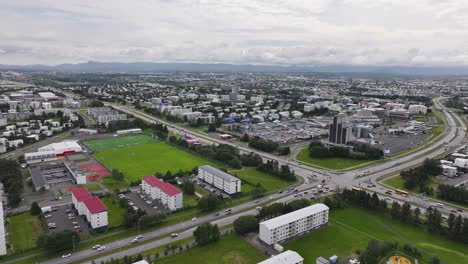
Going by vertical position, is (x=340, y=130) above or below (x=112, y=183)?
above

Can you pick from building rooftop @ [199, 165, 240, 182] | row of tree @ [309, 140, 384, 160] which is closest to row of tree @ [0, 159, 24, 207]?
building rooftop @ [199, 165, 240, 182]

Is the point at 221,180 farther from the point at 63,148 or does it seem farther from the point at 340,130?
the point at 340,130

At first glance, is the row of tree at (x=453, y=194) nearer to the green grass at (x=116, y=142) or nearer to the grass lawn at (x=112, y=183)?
the grass lawn at (x=112, y=183)

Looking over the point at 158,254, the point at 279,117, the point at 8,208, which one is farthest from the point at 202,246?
the point at 279,117

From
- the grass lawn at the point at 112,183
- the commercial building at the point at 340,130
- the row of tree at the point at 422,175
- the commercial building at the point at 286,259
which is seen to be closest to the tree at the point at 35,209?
the grass lawn at the point at 112,183

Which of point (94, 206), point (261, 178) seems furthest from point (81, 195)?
point (261, 178)
